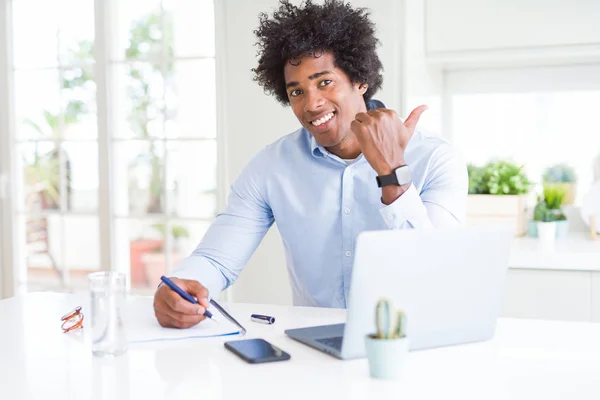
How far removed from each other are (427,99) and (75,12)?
75.9 inches

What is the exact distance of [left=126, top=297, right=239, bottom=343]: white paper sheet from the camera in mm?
1476

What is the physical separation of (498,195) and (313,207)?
1.32 m

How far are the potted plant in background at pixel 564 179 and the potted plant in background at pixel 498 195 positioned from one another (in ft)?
0.88

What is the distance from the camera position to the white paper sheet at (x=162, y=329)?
4.84 feet

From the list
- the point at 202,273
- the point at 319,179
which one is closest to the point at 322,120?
the point at 319,179

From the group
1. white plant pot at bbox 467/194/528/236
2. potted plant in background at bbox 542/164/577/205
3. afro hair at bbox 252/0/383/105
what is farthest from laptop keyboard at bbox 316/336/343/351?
potted plant in background at bbox 542/164/577/205

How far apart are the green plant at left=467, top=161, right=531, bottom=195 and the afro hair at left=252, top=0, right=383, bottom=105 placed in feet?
3.41

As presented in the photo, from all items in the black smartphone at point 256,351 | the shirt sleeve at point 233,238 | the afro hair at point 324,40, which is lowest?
the black smartphone at point 256,351

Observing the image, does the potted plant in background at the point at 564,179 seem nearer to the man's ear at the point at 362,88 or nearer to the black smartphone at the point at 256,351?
the man's ear at the point at 362,88

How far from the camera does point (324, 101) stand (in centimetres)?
206

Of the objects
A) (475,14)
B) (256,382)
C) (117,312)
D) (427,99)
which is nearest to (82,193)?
(427,99)

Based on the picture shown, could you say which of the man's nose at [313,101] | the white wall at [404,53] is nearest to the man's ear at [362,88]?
the man's nose at [313,101]

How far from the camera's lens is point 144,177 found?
4.50 metres

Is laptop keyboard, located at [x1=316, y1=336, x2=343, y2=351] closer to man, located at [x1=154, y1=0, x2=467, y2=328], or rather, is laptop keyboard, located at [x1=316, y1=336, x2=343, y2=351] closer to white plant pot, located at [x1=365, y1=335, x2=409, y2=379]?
white plant pot, located at [x1=365, y1=335, x2=409, y2=379]
